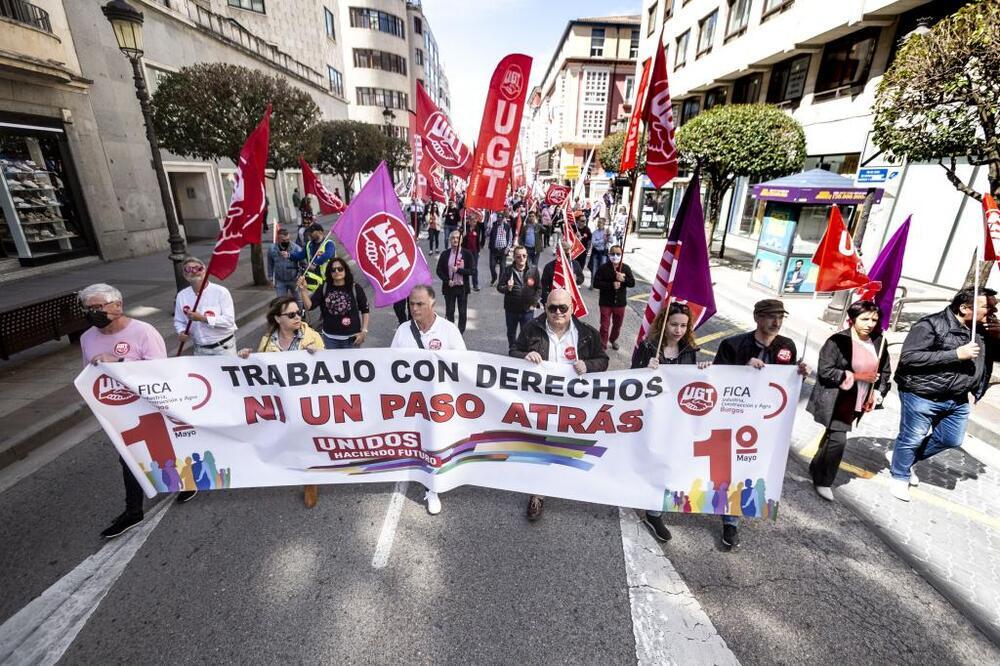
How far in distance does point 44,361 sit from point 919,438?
11.1 meters

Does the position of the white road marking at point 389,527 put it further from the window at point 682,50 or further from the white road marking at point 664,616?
the window at point 682,50

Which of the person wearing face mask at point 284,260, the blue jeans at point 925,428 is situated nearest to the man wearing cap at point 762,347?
the blue jeans at point 925,428

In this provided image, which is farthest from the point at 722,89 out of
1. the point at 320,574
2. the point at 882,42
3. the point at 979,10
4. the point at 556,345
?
the point at 320,574

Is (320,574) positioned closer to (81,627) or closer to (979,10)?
(81,627)

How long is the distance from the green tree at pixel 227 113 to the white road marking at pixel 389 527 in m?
9.18

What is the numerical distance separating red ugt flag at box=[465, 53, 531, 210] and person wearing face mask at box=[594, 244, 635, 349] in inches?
80.8

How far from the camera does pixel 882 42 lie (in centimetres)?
1341

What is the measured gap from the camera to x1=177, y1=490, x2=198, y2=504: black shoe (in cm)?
400

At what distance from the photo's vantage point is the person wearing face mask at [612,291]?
22.7ft

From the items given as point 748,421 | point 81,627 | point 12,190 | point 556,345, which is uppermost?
point 12,190

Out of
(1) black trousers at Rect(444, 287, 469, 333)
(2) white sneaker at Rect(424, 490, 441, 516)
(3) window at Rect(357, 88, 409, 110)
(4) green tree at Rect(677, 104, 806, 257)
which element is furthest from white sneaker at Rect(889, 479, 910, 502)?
(3) window at Rect(357, 88, 409, 110)

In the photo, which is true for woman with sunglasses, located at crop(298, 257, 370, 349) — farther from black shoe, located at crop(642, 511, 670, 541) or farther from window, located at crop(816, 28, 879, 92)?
window, located at crop(816, 28, 879, 92)

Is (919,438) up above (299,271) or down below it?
below

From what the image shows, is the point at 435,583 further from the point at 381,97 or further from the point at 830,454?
the point at 381,97
